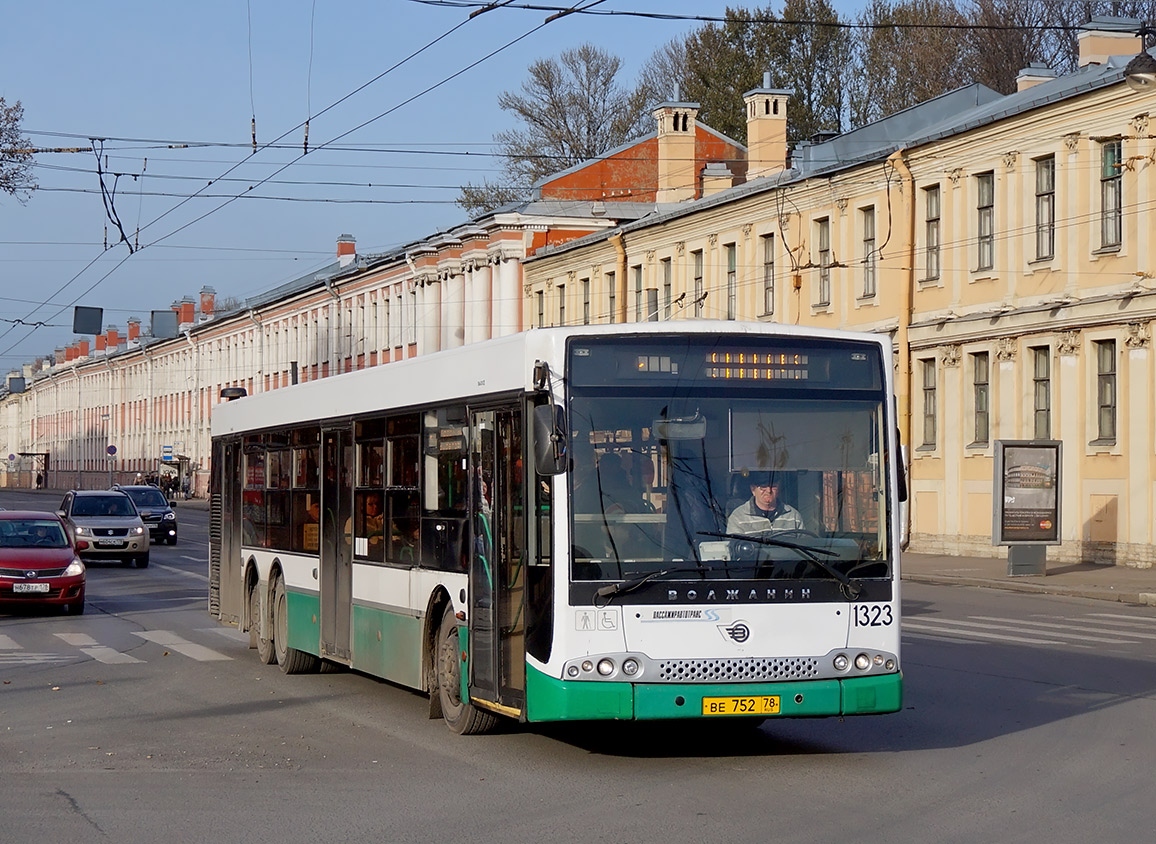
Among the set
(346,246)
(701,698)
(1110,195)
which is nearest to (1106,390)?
(1110,195)

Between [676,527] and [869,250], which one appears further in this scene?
[869,250]

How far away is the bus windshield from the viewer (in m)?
10.3

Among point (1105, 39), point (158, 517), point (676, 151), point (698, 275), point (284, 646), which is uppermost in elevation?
point (676, 151)

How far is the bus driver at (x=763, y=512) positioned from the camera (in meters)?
10.4

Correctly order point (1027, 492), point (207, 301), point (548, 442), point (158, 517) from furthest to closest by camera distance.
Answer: point (207, 301) < point (158, 517) < point (1027, 492) < point (548, 442)

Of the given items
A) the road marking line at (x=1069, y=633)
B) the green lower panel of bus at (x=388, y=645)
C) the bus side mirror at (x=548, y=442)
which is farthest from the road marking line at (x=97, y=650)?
the road marking line at (x=1069, y=633)

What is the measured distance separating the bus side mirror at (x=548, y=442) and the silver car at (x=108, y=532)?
29.2 m

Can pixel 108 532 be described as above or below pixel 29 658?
above

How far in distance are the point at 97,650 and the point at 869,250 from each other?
27.4 meters

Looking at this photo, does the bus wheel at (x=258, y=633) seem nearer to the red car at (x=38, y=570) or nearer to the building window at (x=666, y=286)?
the red car at (x=38, y=570)

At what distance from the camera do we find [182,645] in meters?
19.7

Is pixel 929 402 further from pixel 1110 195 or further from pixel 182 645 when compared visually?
pixel 182 645

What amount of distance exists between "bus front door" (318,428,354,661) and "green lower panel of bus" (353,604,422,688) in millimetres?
384

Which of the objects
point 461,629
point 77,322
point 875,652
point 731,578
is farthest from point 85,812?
point 77,322
